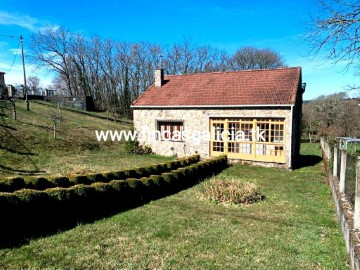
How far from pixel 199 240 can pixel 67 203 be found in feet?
11.4

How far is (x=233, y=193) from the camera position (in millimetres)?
8477

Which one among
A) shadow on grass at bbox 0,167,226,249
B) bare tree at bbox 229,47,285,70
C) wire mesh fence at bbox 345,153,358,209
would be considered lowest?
shadow on grass at bbox 0,167,226,249

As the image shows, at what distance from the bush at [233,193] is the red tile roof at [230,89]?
21.2ft

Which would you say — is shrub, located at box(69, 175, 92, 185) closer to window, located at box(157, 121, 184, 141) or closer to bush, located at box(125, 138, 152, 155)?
window, located at box(157, 121, 184, 141)

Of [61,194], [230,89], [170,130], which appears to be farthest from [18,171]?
[230,89]

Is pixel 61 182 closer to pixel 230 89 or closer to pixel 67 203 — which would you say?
pixel 67 203

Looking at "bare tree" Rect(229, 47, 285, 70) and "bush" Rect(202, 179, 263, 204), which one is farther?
"bare tree" Rect(229, 47, 285, 70)

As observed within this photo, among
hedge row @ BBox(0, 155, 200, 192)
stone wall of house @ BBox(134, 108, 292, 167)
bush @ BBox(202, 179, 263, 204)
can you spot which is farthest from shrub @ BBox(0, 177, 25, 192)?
stone wall of house @ BBox(134, 108, 292, 167)

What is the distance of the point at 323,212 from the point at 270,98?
315 inches

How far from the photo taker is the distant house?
14.1m

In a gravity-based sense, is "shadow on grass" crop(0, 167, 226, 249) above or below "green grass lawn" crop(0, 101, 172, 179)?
below

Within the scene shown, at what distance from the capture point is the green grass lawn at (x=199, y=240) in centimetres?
471

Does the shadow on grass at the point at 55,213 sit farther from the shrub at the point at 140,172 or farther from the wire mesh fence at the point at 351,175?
the wire mesh fence at the point at 351,175

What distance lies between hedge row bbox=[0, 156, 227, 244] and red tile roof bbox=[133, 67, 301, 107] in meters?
7.50
